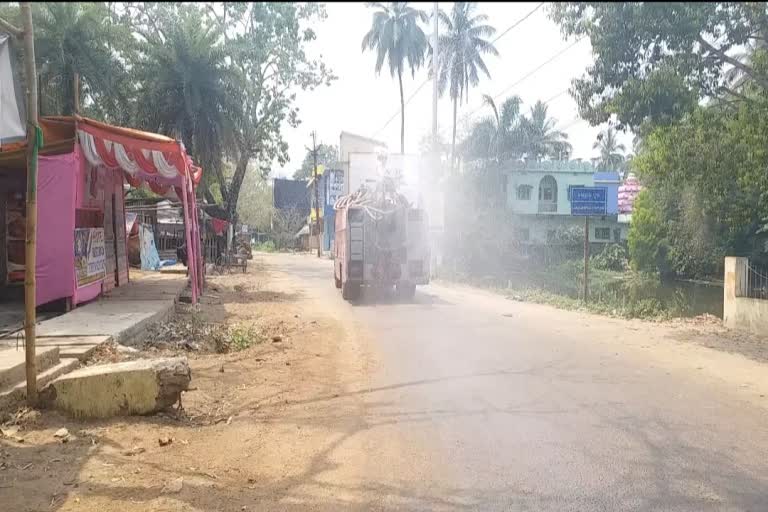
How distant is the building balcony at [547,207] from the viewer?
42.2m

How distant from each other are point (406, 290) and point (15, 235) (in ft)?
27.7

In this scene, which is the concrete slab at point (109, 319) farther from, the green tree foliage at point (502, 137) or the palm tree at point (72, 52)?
the green tree foliage at point (502, 137)

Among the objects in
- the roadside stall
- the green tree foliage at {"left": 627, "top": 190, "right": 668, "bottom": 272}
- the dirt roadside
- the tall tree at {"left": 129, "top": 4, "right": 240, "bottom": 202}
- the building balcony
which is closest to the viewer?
the dirt roadside

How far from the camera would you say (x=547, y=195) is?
42.9 metres

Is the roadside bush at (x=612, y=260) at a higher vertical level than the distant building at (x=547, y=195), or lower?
lower

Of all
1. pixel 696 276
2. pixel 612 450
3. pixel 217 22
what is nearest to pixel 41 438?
pixel 612 450

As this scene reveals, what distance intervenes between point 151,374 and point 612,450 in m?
3.70

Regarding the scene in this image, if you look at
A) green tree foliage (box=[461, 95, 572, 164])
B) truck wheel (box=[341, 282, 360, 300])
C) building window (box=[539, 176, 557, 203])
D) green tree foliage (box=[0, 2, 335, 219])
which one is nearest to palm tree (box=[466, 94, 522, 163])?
green tree foliage (box=[461, 95, 572, 164])

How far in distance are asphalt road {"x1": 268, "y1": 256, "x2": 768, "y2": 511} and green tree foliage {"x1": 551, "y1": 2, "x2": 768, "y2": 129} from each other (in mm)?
3862

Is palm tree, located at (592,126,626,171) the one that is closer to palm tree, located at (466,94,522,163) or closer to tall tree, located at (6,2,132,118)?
palm tree, located at (466,94,522,163)

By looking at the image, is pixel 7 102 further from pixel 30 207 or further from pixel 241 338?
pixel 241 338

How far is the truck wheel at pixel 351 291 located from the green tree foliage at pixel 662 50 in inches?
278

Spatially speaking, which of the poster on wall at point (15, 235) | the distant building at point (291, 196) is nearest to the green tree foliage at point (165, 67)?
the poster on wall at point (15, 235)

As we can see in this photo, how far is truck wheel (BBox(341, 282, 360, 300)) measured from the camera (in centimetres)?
1490
